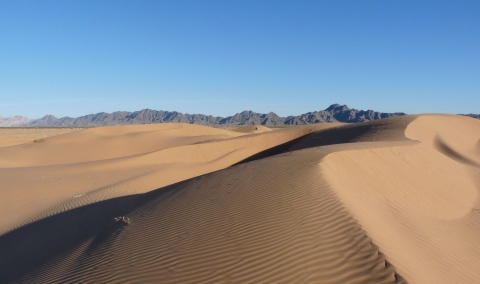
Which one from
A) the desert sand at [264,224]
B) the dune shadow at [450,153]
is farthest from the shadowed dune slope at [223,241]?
the dune shadow at [450,153]

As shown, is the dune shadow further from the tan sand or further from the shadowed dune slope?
the tan sand

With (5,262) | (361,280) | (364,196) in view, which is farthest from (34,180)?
(361,280)

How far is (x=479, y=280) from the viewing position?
5.99 meters

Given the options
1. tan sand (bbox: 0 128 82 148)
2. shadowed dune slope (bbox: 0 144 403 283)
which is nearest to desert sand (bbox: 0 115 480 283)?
shadowed dune slope (bbox: 0 144 403 283)

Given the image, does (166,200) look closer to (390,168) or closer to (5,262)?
(5,262)

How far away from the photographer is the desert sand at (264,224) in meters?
5.23

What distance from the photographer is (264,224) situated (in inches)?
251

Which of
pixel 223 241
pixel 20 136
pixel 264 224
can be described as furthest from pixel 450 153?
pixel 20 136

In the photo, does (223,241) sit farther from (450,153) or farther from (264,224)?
(450,153)

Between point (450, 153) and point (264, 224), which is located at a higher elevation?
point (264, 224)

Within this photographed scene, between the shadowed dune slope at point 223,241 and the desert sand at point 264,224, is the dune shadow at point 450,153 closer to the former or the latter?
the desert sand at point 264,224

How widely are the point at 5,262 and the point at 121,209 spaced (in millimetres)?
3034

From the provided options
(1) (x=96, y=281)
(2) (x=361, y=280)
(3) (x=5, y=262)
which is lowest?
(3) (x=5, y=262)

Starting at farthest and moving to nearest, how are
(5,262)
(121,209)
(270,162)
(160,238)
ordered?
(270,162)
(121,209)
(5,262)
(160,238)
